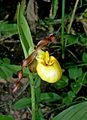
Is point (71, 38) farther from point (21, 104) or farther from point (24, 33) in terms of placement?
point (24, 33)

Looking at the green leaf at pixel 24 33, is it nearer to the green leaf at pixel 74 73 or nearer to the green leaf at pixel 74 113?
the green leaf at pixel 74 113

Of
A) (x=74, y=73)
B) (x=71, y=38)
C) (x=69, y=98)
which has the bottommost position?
(x=69, y=98)

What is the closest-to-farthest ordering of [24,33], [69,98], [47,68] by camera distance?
[24,33]
[47,68]
[69,98]

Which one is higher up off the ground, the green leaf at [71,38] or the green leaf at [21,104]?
the green leaf at [71,38]

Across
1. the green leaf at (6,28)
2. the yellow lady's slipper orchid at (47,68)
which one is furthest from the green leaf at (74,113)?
the green leaf at (6,28)

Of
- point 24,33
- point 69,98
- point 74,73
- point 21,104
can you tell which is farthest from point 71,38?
point 24,33

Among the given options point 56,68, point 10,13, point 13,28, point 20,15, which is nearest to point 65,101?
point 56,68

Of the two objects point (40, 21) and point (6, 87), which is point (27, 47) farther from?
point (6, 87)
